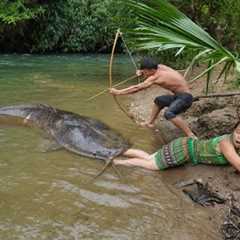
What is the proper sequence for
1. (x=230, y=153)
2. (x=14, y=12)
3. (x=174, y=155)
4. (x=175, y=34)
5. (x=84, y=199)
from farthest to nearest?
(x=14, y=12), (x=174, y=155), (x=230, y=153), (x=84, y=199), (x=175, y=34)

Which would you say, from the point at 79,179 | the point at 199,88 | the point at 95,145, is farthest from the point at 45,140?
the point at 199,88

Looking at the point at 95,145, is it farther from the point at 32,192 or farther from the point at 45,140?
the point at 32,192

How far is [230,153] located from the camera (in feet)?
18.4

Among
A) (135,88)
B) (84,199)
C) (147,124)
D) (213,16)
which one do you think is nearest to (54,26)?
(213,16)

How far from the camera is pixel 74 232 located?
176 inches

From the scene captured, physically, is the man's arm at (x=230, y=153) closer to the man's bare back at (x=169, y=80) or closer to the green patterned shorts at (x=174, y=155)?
the green patterned shorts at (x=174, y=155)

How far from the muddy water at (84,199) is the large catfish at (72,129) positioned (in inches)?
7.8

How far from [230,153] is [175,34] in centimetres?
148

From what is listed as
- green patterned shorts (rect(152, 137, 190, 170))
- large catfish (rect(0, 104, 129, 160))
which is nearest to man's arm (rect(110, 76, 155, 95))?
large catfish (rect(0, 104, 129, 160))

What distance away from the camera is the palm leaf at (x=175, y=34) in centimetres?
494

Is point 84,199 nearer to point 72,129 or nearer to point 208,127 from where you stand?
point 72,129

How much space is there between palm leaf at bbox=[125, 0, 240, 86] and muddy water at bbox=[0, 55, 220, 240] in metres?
1.41

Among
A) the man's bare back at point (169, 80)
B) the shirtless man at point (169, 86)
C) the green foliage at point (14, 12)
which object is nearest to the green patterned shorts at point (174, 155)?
the shirtless man at point (169, 86)

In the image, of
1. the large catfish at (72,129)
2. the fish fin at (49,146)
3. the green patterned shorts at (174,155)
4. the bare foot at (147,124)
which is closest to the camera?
the green patterned shorts at (174,155)
